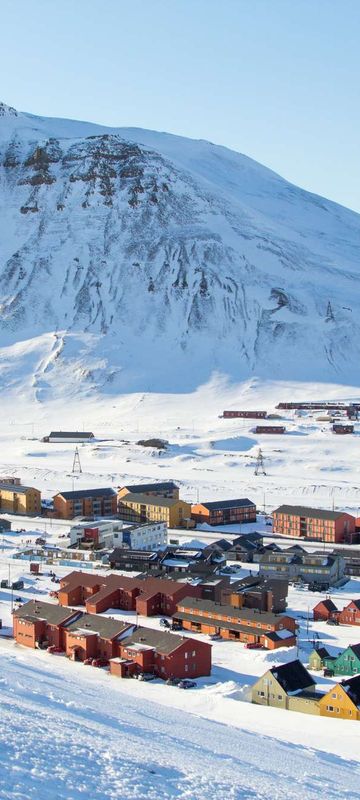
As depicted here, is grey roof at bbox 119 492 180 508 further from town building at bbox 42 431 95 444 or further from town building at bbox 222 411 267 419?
town building at bbox 222 411 267 419

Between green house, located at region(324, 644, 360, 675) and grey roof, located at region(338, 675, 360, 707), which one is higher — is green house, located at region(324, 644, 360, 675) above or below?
below

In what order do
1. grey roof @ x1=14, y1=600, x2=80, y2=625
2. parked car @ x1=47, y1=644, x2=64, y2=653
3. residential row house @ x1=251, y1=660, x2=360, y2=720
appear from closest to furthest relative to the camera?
residential row house @ x1=251, y1=660, x2=360, y2=720 → parked car @ x1=47, y1=644, x2=64, y2=653 → grey roof @ x1=14, y1=600, x2=80, y2=625

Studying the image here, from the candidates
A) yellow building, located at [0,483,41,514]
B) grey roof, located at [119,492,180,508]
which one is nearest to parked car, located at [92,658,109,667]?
grey roof, located at [119,492,180,508]

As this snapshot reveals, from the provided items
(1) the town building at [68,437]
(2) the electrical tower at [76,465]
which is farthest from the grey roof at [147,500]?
(1) the town building at [68,437]

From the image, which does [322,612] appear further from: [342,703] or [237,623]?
[342,703]

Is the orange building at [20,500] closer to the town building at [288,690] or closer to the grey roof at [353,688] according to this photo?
the town building at [288,690]

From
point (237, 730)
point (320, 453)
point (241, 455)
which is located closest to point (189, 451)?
point (241, 455)

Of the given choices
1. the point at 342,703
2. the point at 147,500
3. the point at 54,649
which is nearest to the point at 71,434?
the point at 147,500
